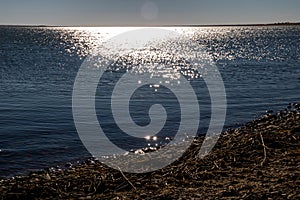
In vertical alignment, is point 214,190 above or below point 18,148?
below

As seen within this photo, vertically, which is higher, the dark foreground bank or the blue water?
the blue water

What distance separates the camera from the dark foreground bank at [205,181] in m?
8.61

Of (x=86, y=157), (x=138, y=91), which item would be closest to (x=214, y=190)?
(x=86, y=157)

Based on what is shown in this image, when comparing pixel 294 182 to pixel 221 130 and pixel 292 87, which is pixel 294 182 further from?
pixel 292 87

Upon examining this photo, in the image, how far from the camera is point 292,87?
120 ft

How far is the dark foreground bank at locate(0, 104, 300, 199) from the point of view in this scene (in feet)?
28.2

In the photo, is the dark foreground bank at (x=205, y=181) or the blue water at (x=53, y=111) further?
the blue water at (x=53, y=111)

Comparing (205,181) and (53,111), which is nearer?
(205,181)

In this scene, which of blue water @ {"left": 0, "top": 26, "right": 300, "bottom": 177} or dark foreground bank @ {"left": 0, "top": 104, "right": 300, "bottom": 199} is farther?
blue water @ {"left": 0, "top": 26, "right": 300, "bottom": 177}

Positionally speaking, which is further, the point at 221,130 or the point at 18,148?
the point at 221,130

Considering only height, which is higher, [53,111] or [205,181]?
[53,111]

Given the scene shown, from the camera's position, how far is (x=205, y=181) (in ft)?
31.4

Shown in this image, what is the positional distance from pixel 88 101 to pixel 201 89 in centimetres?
1071

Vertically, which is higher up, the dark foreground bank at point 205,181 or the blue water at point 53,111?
the blue water at point 53,111
